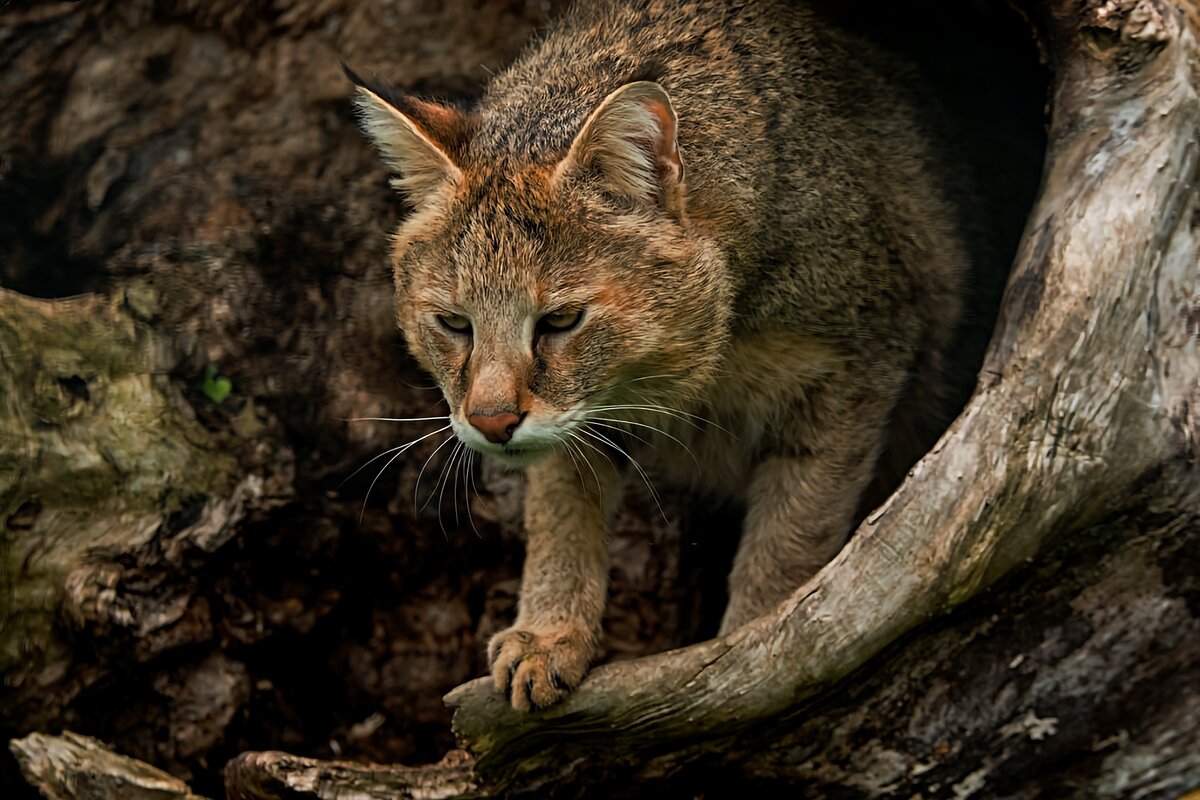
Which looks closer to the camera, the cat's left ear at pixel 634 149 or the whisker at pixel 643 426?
the cat's left ear at pixel 634 149

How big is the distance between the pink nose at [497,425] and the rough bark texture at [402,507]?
2.94 feet

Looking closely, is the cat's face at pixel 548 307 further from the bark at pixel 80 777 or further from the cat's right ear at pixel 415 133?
the bark at pixel 80 777

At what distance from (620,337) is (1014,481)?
1.29 m

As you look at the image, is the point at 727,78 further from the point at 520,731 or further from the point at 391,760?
the point at 391,760

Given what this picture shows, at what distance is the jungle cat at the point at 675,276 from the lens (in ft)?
12.8

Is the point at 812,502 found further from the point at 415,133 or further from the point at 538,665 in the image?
the point at 415,133

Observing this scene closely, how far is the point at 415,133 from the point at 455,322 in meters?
0.64

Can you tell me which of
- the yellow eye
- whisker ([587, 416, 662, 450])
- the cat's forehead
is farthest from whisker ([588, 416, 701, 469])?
the cat's forehead

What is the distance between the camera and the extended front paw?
3.98 m

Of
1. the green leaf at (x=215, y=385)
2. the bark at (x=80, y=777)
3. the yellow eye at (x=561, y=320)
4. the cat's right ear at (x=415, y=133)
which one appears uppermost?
the cat's right ear at (x=415, y=133)

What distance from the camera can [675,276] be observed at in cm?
404

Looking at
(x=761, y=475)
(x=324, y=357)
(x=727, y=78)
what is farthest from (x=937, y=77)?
(x=324, y=357)

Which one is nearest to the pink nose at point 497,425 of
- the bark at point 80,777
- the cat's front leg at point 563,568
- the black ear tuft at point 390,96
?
the cat's front leg at point 563,568

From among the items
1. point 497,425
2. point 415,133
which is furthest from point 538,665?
point 415,133
